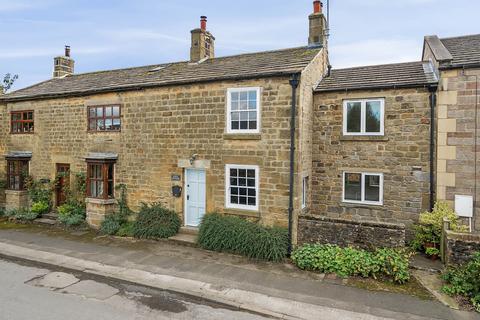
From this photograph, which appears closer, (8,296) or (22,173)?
(8,296)

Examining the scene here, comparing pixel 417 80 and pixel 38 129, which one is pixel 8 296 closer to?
pixel 38 129

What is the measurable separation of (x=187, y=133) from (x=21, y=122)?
963cm

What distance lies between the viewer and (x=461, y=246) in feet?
25.1

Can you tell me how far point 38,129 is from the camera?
1484 cm

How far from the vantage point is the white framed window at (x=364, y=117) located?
10906 millimetres

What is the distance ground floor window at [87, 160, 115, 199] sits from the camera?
12.6 m

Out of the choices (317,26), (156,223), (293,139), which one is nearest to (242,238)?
(293,139)

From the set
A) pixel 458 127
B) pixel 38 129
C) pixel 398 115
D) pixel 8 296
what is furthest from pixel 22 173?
pixel 458 127

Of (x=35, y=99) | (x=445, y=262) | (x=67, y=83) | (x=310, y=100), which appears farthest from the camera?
(x=67, y=83)

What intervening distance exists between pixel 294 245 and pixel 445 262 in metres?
3.96

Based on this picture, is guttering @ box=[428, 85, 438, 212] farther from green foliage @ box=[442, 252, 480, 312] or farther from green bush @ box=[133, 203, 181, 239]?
green bush @ box=[133, 203, 181, 239]

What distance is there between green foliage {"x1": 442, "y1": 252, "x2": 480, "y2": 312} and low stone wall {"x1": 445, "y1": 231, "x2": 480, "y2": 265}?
19cm

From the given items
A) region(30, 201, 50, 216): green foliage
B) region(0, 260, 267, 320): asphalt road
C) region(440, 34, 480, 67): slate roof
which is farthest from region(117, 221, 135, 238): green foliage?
region(440, 34, 480, 67): slate roof

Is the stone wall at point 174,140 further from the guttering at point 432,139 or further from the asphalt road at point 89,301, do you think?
the guttering at point 432,139
